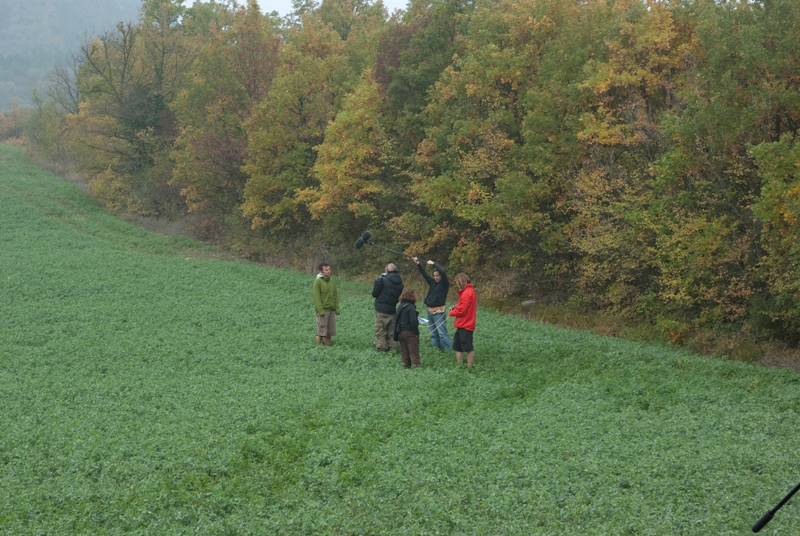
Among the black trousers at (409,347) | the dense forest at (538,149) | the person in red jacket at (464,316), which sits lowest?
the black trousers at (409,347)

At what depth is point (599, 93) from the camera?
23266 millimetres

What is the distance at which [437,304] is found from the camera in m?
16.2

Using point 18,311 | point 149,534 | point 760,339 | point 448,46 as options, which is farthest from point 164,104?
point 149,534

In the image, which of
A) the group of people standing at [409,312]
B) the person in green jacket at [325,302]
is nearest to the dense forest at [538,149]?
the group of people standing at [409,312]

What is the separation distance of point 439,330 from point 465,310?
204 centimetres

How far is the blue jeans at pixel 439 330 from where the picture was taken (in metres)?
16.5

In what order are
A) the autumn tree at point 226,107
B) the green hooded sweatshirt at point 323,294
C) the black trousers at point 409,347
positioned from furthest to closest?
the autumn tree at point 226,107, the green hooded sweatshirt at point 323,294, the black trousers at point 409,347

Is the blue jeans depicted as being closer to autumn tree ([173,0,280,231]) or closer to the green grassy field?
the green grassy field

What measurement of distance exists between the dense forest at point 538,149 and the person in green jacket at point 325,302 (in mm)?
8740

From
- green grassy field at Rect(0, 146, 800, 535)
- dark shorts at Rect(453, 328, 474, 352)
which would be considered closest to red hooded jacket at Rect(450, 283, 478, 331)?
dark shorts at Rect(453, 328, 474, 352)

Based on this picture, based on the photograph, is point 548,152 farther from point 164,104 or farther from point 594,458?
point 164,104

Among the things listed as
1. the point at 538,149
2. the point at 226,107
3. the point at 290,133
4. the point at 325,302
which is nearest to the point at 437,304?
the point at 325,302

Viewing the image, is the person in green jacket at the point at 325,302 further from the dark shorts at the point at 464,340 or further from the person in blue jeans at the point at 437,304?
the dark shorts at the point at 464,340

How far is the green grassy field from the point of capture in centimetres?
870
